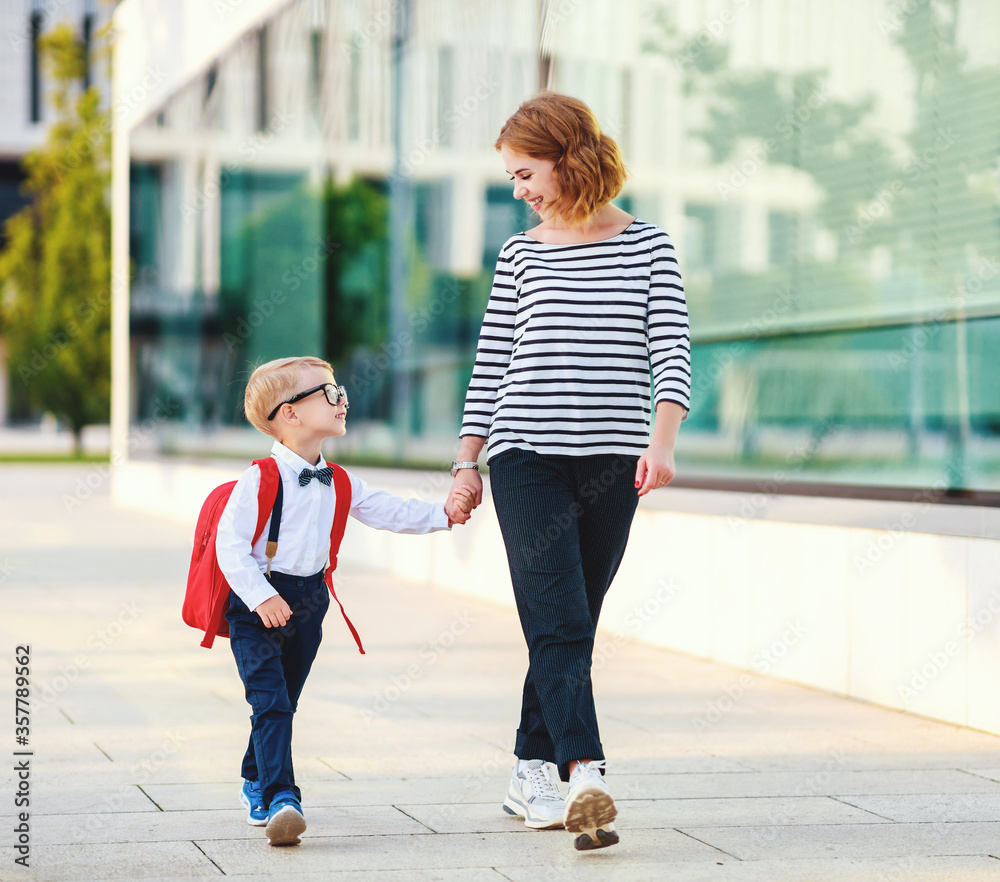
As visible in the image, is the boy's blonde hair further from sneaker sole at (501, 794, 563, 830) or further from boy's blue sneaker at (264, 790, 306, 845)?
sneaker sole at (501, 794, 563, 830)

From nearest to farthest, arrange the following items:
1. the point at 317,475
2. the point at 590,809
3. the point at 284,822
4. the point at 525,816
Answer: the point at 590,809 < the point at 284,822 < the point at 317,475 < the point at 525,816

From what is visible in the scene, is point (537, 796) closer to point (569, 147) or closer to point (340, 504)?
point (340, 504)

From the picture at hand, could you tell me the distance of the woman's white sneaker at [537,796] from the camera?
3.96m

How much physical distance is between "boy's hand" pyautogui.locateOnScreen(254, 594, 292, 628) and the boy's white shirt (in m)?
0.01

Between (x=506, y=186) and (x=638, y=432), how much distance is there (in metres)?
7.98

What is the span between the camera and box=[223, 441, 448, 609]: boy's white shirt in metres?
3.74

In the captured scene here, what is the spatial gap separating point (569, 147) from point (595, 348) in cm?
50

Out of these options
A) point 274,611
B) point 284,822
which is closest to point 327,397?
point 274,611

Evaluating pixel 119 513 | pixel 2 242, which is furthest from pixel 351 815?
pixel 2 242

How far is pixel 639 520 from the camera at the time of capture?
7820 millimetres

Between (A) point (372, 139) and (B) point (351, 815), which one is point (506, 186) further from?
(B) point (351, 815)

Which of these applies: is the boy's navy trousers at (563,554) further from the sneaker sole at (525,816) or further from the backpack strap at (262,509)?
the backpack strap at (262,509)

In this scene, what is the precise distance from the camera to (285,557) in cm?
386

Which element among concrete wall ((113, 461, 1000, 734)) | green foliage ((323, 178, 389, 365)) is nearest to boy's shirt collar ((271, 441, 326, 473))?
concrete wall ((113, 461, 1000, 734))
